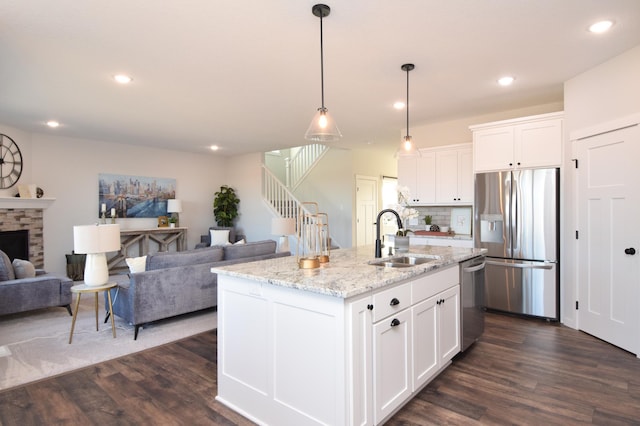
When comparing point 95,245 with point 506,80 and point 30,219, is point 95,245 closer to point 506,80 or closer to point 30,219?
point 30,219

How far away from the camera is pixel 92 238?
3680 millimetres

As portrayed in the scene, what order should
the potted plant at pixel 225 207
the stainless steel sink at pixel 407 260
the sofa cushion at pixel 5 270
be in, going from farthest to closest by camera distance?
1. the potted plant at pixel 225 207
2. the sofa cushion at pixel 5 270
3. the stainless steel sink at pixel 407 260

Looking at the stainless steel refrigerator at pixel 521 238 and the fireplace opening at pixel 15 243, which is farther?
the fireplace opening at pixel 15 243

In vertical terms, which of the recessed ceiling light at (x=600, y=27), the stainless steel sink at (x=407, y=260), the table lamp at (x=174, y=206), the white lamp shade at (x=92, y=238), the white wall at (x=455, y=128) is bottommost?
the stainless steel sink at (x=407, y=260)

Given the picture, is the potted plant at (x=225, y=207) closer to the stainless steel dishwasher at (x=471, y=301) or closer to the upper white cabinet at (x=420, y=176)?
the upper white cabinet at (x=420, y=176)

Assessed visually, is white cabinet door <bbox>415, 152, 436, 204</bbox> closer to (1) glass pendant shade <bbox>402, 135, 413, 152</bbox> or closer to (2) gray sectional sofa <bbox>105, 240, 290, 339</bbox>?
(1) glass pendant shade <bbox>402, 135, 413, 152</bbox>

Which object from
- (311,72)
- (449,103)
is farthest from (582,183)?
(311,72)

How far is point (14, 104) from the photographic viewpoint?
4715 millimetres

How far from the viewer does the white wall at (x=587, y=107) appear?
3.27 metres

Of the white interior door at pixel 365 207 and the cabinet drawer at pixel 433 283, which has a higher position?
the white interior door at pixel 365 207

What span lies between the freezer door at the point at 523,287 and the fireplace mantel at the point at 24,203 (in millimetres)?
7456

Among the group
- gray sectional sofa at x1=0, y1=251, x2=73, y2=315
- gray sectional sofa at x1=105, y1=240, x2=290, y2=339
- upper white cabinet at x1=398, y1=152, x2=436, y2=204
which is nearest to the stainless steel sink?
gray sectional sofa at x1=105, y1=240, x2=290, y2=339

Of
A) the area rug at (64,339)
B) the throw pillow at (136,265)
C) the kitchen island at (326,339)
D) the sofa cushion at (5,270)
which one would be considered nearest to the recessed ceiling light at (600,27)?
the kitchen island at (326,339)

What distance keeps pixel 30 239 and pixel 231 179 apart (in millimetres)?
4386
